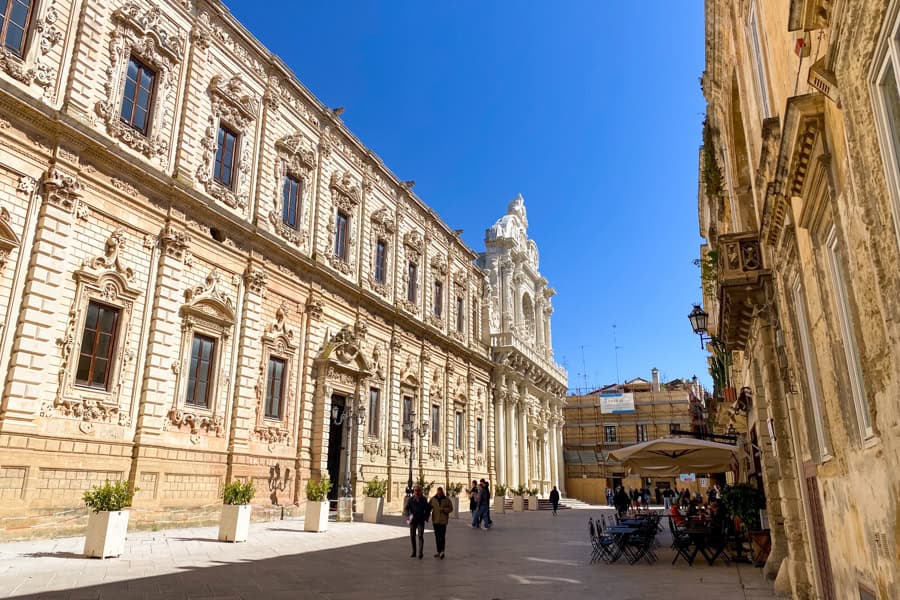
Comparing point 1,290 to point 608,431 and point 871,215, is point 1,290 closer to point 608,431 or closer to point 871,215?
point 871,215

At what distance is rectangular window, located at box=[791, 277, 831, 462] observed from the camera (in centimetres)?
565

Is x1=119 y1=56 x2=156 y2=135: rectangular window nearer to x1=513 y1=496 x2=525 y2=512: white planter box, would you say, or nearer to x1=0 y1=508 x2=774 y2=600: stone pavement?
x1=0 y1=508 x2=774 y2=600: stone pavement

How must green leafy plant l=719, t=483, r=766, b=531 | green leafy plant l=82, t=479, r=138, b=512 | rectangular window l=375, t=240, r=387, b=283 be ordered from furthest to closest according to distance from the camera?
rectangular window l=375, t=240, r=387, b=283, green leafy plant l=719, t=483, r=766, b=531, green leafy plant l=82, t=479, r=138, b=512

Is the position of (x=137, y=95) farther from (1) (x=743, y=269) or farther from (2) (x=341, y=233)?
(1) (x=743, y=269)

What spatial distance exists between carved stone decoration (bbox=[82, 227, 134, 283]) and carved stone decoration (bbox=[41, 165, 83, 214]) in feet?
3.44

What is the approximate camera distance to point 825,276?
4633 millimetres

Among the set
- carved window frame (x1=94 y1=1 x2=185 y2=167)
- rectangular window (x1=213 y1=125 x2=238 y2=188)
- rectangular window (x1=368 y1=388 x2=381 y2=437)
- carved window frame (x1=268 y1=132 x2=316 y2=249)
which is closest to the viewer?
carved window frame (x1=94 y1=1 x2=185 y2=167)

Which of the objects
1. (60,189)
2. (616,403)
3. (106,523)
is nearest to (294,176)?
(60,189)

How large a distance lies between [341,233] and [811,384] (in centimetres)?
1848

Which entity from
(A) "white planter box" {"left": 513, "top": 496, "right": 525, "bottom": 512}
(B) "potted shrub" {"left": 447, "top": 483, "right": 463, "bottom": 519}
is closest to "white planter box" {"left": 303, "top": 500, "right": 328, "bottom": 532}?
(B) "potted shrub" {"left": 447, "top": 483, "right": 463, "bottom": 519}

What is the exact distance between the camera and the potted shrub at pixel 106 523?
31.0 feet

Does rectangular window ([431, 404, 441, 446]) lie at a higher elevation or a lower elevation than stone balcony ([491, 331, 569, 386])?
lower

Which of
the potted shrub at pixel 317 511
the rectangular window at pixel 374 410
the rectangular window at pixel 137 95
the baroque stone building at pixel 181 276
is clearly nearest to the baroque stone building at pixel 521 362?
the baroque stone building at pixel 181 276

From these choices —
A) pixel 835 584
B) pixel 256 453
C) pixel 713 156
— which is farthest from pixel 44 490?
pixel 713 156
